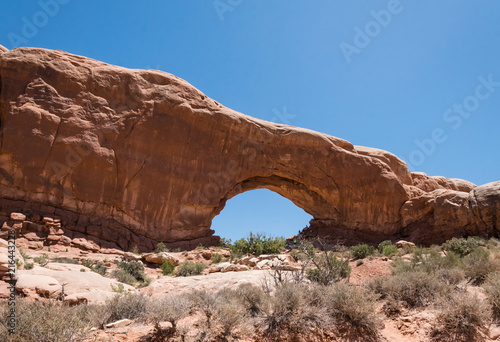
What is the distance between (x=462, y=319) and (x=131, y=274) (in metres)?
9.98

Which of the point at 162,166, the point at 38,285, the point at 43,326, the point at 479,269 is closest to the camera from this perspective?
the point at 43,326

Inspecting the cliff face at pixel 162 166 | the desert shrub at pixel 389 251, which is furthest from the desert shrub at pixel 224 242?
the desert shrub at pixel 389 251

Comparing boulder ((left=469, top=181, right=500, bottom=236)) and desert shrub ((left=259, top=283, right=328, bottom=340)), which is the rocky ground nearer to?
desert shrub ((left=259, top=283, right=328, bottom=340))

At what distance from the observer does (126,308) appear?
6.29m

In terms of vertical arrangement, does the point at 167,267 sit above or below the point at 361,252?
below

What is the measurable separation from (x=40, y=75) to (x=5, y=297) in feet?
47.4

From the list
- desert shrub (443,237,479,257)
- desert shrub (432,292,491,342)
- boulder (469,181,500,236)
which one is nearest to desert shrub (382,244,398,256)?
desert shrub (443,237,479,257)

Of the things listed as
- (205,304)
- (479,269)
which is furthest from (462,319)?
(205,304)

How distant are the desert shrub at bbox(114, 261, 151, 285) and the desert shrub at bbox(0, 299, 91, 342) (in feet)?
19.9

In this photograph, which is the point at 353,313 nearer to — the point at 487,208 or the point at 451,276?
the point at 451,276

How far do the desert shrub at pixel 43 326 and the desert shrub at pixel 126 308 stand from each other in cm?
90

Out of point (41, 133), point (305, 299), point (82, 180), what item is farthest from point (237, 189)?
point (305, 299)

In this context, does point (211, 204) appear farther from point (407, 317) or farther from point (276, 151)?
point (407, 317)

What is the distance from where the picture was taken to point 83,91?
18.7m
